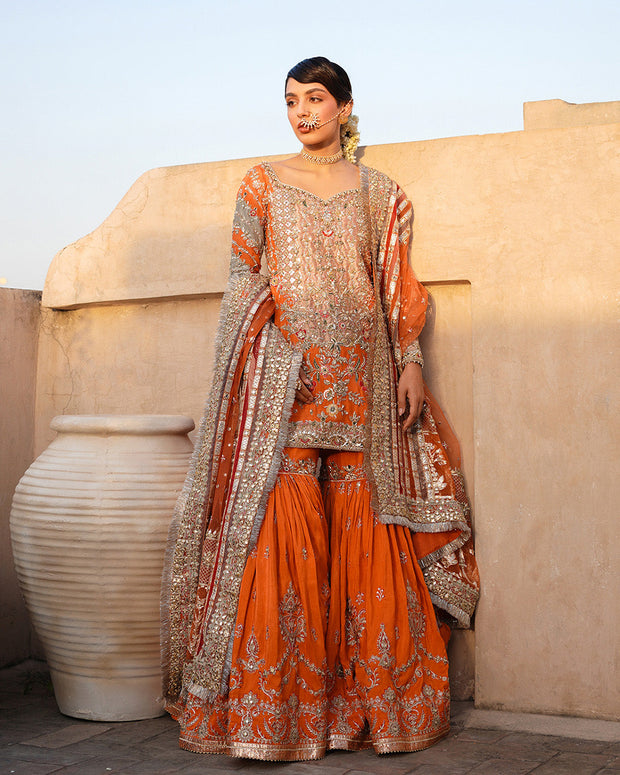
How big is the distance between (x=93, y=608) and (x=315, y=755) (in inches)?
33.5

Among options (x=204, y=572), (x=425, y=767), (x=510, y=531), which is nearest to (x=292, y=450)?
(x=204, y=572)

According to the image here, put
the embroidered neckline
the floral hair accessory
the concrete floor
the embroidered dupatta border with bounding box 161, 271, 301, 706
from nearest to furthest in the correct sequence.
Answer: the concrete floor < the embroidered dupatta border with bounding box 161, 271, 301, 706 < the embroidered neckline < the floral hair accessory

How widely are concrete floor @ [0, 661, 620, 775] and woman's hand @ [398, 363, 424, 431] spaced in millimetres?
970

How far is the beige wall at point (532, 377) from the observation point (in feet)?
9.73

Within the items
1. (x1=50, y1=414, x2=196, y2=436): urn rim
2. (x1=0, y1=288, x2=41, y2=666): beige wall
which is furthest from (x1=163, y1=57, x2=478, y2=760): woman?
(x1=0, y1=288, x2=41, y2=666): beige wall

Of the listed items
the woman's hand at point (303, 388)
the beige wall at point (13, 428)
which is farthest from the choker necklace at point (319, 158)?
the beige wall at point (13, 428)

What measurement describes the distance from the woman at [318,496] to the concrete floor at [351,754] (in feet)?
0.21

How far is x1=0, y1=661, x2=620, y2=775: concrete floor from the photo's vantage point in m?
2.55

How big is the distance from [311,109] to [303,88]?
0.24ft

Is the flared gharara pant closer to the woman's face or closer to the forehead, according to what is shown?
the woman's face

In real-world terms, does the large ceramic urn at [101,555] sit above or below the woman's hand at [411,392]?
below

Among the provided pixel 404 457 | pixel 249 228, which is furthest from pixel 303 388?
pixel 249 228

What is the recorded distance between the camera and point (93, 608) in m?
3.03

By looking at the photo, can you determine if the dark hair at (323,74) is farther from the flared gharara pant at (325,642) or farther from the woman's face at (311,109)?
the flared gharara pant at (325,642)
